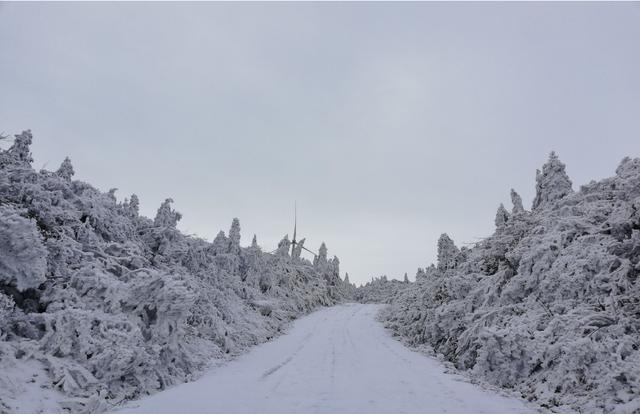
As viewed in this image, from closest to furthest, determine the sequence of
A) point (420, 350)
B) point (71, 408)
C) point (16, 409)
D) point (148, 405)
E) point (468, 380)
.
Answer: point (16, 409) → point (71, 408) → point (148, 405) → point (468, 380) → point (420, 350)

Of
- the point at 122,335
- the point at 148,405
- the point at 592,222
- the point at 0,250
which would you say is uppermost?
the point at 592,222

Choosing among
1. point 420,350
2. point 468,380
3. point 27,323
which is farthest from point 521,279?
point 27,323

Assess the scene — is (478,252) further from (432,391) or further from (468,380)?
(432,391)

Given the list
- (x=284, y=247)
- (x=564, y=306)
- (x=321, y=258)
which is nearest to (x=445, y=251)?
(x=564, y=306)

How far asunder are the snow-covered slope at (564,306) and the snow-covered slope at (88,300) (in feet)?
26.3

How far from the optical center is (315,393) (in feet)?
28.1

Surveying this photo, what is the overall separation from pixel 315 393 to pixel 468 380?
438 cm

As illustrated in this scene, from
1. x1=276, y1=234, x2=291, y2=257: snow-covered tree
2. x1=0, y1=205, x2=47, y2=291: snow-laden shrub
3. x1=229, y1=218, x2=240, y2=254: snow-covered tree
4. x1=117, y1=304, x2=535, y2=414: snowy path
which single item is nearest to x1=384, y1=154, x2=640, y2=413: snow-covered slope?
x1=117, y1=304, x2=535, y2=414: snowy path

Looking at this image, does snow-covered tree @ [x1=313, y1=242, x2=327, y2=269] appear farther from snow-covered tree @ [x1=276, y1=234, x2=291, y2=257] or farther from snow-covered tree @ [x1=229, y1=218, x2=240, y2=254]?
snow-covered tree @ [x1=229, y1=218, x2=240, y2=254]

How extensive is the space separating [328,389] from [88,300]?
5866mm

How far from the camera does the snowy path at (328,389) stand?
7.46 metres

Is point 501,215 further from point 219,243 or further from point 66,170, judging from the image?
point 66,170

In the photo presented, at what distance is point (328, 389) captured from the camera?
897cm

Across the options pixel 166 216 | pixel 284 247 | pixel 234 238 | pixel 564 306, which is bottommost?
pixel 564 306
